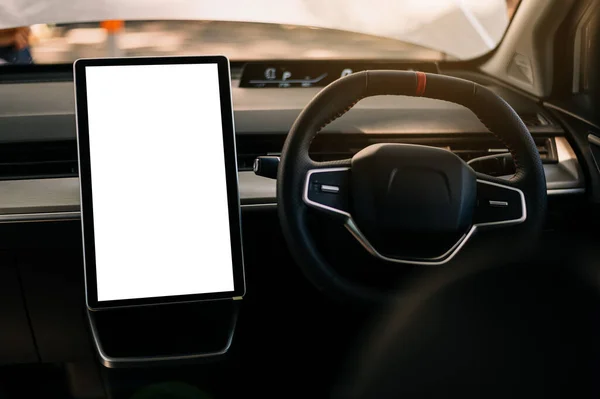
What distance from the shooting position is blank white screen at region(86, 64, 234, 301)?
1468 millimetres

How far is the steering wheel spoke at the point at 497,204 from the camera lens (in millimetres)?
1370

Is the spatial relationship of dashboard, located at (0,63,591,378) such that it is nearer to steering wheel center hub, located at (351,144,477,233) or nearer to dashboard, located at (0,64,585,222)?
dashboard, located at (0,64,585,222)

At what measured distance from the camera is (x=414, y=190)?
135 cm

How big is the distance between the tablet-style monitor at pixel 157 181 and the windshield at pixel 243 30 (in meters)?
0.89

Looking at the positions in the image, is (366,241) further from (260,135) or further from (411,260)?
(260,135)

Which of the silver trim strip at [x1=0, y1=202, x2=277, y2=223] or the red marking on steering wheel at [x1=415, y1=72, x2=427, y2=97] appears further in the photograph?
the silver trim strip at [x1=0, y1=202, x2=277, y2=223]

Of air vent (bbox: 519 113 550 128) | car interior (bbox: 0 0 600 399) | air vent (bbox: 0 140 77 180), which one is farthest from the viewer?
air vent (bbox: 519 113 550 128)

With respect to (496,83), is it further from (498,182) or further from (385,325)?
(385,325)

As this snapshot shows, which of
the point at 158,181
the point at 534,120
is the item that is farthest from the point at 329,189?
the point at 534,120

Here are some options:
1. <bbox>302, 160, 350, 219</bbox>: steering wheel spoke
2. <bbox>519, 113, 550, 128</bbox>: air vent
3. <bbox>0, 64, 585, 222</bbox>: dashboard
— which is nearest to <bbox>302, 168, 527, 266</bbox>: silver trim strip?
<bbox>302, 160, 350, 219</bbox>: steering wheel spoke

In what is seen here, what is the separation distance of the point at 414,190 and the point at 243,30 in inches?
61.7

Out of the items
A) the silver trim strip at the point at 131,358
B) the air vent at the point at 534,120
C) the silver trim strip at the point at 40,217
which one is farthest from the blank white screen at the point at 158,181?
the air vent at the point at 534,120

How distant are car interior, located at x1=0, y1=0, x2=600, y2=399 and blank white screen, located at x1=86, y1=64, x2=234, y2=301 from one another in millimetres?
64

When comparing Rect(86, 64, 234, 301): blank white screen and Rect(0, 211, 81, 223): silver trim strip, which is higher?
Rect(86, 64, 234, 301): blank white screen
